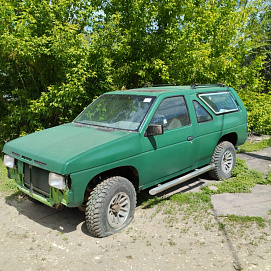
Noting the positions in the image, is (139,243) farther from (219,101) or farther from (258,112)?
→ (258,112)

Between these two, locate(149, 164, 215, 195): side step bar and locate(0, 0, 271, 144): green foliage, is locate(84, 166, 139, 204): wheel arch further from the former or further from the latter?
locate(0, 0, 271, 144): green foliage

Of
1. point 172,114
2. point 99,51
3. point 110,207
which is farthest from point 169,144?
point 99,51

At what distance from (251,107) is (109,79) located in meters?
5.26

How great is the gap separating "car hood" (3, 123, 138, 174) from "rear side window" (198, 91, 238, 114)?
2.03 meters

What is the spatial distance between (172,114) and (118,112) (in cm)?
87

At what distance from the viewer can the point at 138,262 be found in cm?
356

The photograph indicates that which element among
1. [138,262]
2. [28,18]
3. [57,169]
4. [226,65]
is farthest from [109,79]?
[138,262]

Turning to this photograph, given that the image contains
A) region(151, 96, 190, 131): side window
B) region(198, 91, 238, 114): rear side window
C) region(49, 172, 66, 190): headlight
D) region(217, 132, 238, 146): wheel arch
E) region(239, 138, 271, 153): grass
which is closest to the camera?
region(49, 172, 66, 190): headlight

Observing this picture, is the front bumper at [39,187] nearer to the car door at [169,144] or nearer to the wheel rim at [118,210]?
the wheel rim at [118,210]

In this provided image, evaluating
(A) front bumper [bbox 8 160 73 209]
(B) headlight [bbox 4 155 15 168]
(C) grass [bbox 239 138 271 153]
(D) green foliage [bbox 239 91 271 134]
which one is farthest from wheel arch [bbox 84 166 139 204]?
(D) green foliage [bbox 239 91 271 134]

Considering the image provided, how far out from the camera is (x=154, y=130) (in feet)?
14.2

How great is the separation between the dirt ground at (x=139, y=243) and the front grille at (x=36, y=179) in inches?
24.5

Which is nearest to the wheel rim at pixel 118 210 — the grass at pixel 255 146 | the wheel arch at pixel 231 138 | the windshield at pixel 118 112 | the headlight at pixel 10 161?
the windshield at pixel 118 112

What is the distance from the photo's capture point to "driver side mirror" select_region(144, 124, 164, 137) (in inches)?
169
